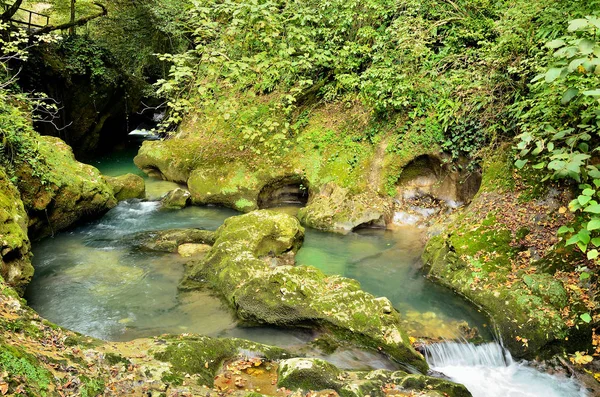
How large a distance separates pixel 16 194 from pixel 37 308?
2627 mm

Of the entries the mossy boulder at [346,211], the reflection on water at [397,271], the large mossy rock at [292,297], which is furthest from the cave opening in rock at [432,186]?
the large mossy rock at [292,297]

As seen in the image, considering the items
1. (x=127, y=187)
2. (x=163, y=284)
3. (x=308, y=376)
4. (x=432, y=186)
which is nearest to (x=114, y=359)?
(x=308, y=376)

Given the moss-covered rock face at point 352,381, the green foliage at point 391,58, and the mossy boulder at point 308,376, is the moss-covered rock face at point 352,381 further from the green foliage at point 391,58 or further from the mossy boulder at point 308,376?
the green foliage at point 391,58

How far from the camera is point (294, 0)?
11.8 metres

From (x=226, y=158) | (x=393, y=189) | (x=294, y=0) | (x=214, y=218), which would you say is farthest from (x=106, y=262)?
(x=294, y=0)

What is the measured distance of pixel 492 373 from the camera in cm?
580

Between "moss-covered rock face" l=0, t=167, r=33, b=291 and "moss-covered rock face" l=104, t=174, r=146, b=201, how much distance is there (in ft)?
15.3

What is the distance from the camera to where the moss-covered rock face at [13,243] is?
21.3 ft

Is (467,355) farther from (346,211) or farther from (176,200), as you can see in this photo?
(176,200)

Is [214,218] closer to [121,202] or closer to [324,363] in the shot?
[121,202]

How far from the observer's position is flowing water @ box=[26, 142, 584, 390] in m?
5.82

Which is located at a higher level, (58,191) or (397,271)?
(58,191)

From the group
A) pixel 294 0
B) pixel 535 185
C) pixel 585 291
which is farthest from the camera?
pixel 294 0

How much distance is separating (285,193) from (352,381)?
8.62 metres
